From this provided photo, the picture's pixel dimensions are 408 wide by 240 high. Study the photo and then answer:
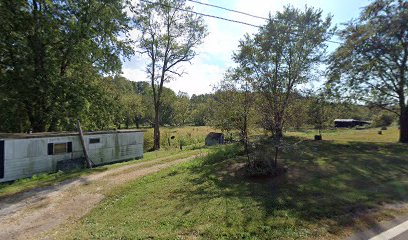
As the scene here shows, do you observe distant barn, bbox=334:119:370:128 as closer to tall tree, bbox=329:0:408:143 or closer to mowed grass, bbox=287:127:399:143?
mowed grass, bbox=287:127:399:143

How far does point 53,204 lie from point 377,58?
801 inches

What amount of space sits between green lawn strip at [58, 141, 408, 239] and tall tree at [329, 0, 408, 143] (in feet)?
34.1

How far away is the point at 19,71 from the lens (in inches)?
562

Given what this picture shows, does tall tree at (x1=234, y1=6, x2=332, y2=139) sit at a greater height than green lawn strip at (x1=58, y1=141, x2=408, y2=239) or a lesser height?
greater

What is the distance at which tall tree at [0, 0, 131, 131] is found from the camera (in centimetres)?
1421

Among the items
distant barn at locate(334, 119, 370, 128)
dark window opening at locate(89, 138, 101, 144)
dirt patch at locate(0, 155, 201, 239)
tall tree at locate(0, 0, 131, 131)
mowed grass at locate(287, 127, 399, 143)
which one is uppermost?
tall tree at locate(0, 0, 131, 131)

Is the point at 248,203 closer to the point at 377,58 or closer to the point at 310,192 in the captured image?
the point at 310,192

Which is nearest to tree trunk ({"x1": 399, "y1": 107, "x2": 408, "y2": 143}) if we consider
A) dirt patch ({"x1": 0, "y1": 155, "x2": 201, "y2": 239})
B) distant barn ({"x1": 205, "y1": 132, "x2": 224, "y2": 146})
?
distant barn ({"x1": 205, "y1": 132, "x2": 224, "y2": 146})

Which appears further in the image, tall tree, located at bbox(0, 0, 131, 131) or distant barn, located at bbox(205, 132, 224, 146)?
distant barn, located at bbox(205, 132, 224, 146)

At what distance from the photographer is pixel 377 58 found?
667 inches

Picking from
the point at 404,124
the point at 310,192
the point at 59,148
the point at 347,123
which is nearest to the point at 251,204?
the point at 310,192

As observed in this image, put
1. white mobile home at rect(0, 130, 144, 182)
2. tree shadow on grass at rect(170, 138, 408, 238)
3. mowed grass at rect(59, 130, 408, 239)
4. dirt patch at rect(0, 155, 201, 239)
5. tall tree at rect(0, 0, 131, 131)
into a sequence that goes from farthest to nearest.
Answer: tall tree at rect(0, 0, 131, 131), white mobile home at rect(0, 130, 144, 182), dirt patch at rect(0, 155, 201, 239), tree shadow on grass at rect(170, 138, 408, 238), mowed grass at rect(59, 130, 408, 239)

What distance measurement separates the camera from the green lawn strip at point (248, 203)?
189 inches

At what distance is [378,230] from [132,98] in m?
55.2
